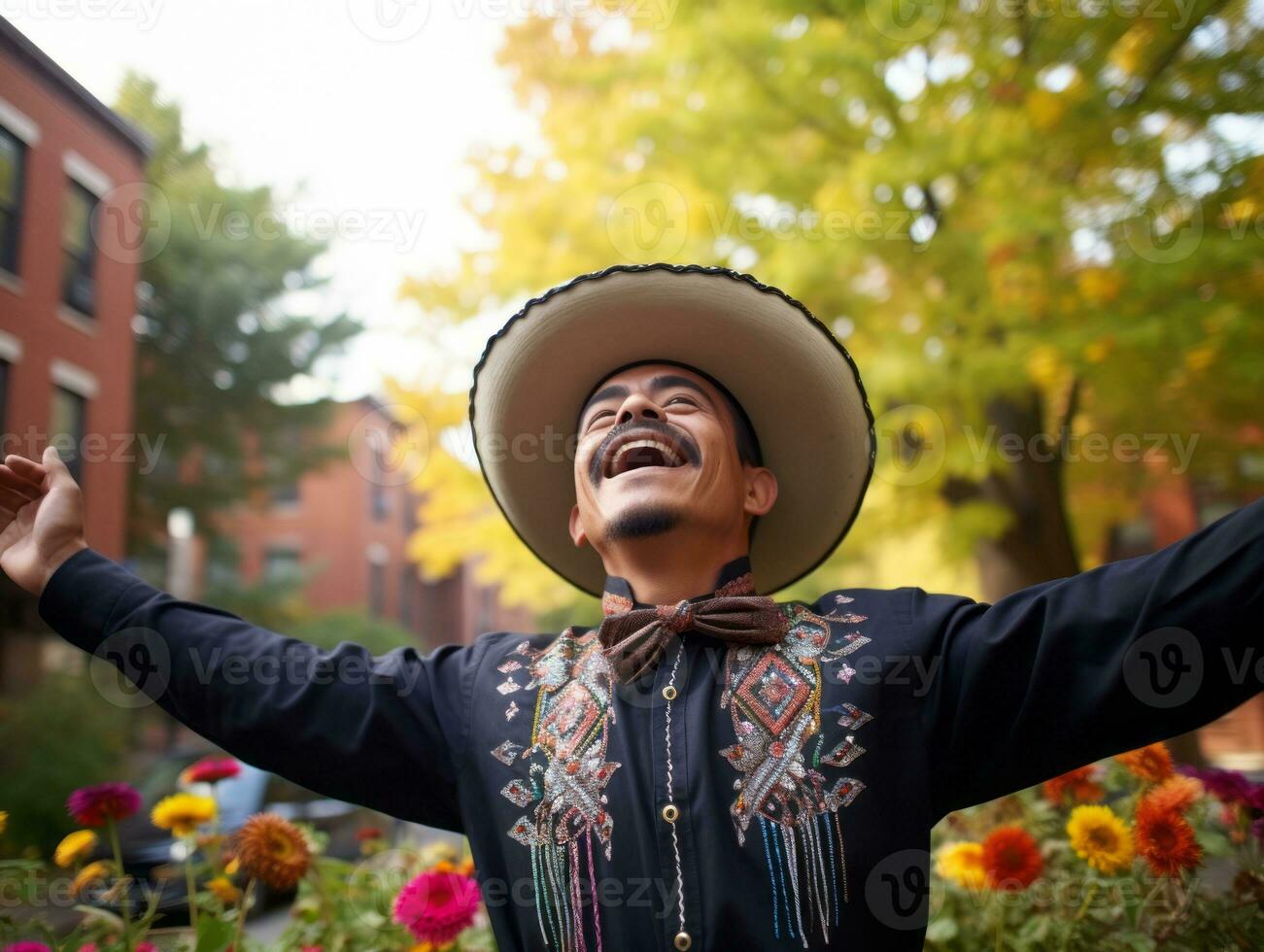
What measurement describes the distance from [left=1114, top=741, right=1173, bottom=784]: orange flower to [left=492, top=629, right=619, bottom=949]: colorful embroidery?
4.33ft

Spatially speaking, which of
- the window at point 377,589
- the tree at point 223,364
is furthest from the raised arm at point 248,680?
the window at point 377,589

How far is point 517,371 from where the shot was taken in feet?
7.86

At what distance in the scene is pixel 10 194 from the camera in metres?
2.49

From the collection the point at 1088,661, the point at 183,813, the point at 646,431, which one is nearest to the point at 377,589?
the point at 183,813

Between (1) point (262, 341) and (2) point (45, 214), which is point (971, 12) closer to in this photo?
(2) point (45, 214)

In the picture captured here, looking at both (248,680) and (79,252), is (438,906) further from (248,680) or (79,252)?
(79,252)

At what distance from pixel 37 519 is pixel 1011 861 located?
224 cm

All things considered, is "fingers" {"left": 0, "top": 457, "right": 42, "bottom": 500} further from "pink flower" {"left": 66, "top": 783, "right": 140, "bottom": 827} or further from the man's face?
the man's face

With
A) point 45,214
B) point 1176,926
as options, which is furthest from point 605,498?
point 45,214

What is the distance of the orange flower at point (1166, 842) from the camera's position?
6.57 ft

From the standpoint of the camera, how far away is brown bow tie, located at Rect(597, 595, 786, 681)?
6.12 ft

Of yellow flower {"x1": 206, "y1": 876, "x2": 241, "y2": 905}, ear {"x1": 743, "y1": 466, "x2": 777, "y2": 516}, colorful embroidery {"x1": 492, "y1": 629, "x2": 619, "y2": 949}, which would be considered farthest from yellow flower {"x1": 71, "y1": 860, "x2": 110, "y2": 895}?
ear {"x1": 743, "y1": 466, "x2": 777, "y2": 516}

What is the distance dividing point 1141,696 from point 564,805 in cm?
101

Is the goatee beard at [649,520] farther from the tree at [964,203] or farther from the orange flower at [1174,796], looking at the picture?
the tree at [964,203]
